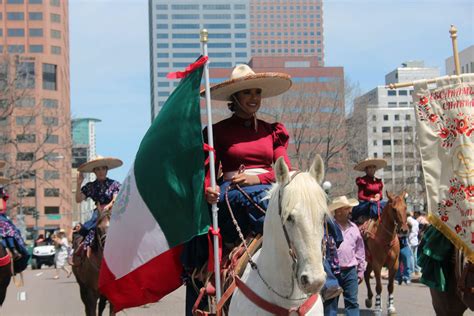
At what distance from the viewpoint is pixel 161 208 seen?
293 inches

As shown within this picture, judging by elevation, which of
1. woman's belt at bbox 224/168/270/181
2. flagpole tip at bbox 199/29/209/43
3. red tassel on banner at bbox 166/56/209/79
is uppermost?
flagpole tip at bbox 199/29/209/43

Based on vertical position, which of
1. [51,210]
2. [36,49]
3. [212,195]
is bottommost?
[51,210]

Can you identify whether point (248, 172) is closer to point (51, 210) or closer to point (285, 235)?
point (285, 235)

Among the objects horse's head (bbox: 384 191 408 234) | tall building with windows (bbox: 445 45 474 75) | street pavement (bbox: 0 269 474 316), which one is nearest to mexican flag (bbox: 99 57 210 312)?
street pavement (bbox: 0 269 474 316)

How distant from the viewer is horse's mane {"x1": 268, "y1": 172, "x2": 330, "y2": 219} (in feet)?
18.9

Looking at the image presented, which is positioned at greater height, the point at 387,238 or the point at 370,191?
the point at 370,191

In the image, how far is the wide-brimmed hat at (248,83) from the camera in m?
7.46

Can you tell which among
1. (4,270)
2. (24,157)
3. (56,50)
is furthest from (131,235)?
(56,50)

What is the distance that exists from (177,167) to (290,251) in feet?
6.02

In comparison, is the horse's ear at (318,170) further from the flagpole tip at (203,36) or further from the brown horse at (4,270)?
the brown horse at (4,270)

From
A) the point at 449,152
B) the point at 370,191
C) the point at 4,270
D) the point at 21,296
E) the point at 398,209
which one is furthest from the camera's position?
the point at 21,296

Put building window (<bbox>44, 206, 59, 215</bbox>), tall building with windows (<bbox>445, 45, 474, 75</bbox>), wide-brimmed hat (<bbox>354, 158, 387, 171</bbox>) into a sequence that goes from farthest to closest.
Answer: building window (<bbox>44, 206, 59, 215</bbox>) → tall building with windows (<bbox>445, 45, 474, 75</bbox>) → wide-brimmed hat (<bbox>354, 158, 387, 171</bbox>)

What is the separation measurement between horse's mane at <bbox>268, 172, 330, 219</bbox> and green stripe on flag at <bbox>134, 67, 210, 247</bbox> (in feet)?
4.82

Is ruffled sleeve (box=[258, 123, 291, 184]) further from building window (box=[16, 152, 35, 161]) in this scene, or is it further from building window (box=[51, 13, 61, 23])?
building window (box=[51, 13, 61, 23])
